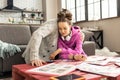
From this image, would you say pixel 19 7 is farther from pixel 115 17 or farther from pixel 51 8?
pixel 115 17

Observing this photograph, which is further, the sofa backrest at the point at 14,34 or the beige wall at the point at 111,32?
the beige wall at the point at 111,32

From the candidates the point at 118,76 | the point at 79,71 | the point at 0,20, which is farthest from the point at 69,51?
the point at 0,20

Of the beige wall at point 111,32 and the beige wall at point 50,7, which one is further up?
the beige wall at point 50,7

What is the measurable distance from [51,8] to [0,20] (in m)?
1.79

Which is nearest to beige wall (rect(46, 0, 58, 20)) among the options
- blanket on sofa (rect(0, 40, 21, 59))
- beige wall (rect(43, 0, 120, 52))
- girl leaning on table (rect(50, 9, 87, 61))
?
beige wall (rect(43, 0, 120, 52))

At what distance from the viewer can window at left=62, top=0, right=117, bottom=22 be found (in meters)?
4.40

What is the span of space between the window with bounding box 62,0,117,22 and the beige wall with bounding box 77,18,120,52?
0.57 ft

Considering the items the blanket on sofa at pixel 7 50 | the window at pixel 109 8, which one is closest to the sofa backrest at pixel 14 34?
the blanket on sofa at pixel 7 50

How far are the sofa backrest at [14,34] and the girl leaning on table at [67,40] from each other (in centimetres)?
144

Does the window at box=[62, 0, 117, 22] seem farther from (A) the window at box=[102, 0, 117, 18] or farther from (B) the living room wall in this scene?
(B) the living room wall

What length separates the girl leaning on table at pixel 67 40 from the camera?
1429mm

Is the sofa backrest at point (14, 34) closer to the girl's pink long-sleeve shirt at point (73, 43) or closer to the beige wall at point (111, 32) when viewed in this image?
the girl's pink long-sleeve shirt at point (73, 43)

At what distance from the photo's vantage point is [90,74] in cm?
92

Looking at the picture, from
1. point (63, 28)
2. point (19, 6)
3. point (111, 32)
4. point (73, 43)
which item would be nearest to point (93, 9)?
point (111, 32)
